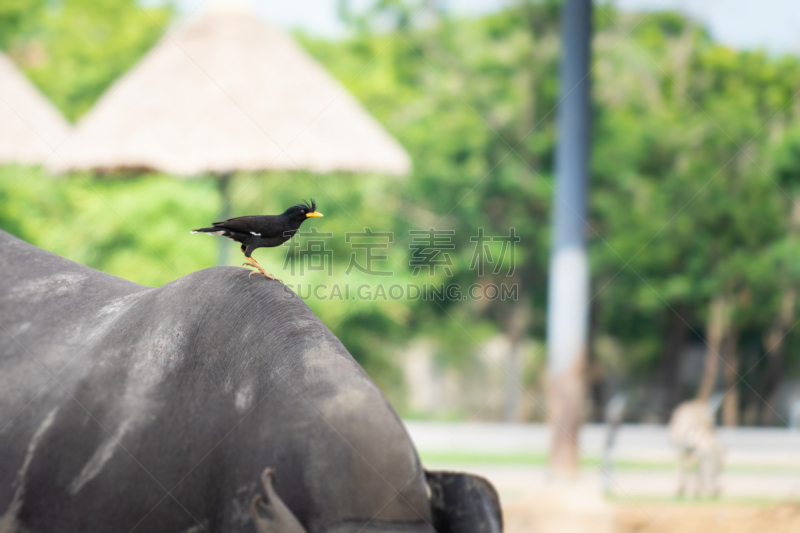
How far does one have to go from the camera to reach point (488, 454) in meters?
13.8

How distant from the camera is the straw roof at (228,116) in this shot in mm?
8562

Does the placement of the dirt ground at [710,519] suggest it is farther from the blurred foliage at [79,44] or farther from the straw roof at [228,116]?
the blurred foliage at [79,44]

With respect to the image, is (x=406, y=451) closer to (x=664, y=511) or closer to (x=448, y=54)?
(x=664, y=511)

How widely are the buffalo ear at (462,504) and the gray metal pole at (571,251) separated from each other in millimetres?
6275

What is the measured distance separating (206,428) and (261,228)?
96 cm

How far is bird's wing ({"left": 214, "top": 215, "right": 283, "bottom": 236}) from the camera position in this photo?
107 inches

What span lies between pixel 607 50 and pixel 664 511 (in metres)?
14.2

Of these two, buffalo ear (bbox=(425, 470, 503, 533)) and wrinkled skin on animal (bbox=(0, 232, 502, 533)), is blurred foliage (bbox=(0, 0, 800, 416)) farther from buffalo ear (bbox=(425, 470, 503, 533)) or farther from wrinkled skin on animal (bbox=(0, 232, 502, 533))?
buffalo ear (bbox=(425, 470, 503, 533))

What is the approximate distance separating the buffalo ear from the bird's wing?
1.13 meters

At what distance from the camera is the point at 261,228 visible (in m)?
2.75
